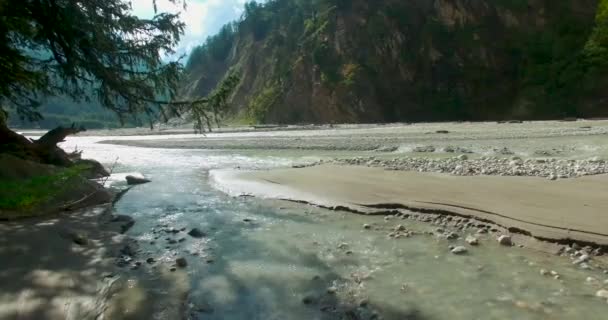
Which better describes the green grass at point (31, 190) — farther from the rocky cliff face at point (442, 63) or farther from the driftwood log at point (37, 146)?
the rocky cliff face at point (442, 63)

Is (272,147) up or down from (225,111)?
down

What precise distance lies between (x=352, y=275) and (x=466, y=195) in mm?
3951

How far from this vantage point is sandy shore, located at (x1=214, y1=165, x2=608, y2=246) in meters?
5.60

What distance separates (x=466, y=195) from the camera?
7.66m

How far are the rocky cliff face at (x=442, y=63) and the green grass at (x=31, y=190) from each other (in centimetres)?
4212

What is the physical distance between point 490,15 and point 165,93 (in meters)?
50.0

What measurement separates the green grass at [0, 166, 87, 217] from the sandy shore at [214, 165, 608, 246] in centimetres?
387

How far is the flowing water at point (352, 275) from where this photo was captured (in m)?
3.78

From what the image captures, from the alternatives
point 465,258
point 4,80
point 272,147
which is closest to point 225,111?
point 4,80

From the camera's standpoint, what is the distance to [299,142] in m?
25.7

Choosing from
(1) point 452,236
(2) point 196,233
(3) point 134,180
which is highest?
(1) point 452,236

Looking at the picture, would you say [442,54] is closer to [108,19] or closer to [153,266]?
[108,19]

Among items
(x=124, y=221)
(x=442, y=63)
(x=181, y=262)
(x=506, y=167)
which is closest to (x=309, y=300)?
(x=181, y=262)

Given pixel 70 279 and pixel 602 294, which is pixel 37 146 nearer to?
pixel 70 279
